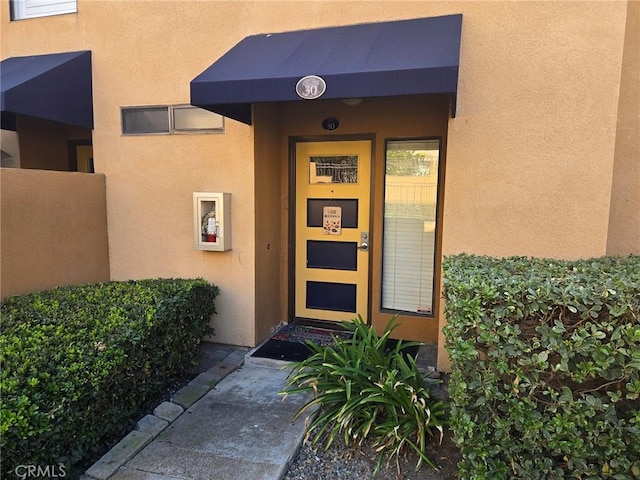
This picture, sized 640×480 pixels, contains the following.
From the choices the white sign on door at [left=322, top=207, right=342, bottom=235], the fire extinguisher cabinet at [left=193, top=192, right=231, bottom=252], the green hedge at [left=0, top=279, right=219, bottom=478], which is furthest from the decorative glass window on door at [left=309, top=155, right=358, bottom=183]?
the green hedge at [left=0, top=279, right=219, bottom=478]

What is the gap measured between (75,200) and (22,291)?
1121mm

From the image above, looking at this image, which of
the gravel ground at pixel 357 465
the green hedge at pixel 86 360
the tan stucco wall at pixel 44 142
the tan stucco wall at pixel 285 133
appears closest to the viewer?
the green hedge at pixel 86 360

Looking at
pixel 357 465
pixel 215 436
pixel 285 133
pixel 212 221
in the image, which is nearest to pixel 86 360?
pixel 215 436

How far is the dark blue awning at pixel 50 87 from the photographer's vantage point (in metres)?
4.16

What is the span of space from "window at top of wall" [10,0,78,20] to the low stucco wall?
2092 mm

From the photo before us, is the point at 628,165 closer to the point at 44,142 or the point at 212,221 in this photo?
the point at 212,221

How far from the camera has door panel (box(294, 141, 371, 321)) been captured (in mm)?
5008

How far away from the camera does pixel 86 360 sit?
2.68m

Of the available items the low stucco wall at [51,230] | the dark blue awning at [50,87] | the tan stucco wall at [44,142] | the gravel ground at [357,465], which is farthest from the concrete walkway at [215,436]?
the tan stucco wall at [44,142]

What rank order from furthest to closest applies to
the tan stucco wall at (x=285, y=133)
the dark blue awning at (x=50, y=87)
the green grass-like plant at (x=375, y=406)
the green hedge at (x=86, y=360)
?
the dark blue awning at (x=50, y=87) → the tan stucco wall at (x=285, y=133) → the green grass-like plant at (x=375, y=406) → the green hedge at (x=86, y=360)

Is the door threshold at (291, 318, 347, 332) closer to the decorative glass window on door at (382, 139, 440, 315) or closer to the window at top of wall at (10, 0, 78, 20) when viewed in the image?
the decorative glass window on door at (382, 139, 440, 315)

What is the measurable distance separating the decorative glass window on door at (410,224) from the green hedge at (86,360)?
2.29 m

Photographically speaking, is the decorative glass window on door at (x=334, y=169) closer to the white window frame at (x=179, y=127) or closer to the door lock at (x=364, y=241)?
the door lock at (x=364, y=241)

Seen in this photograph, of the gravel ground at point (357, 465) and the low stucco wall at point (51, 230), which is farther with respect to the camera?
the low stucco wall at point (51, 230)
